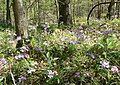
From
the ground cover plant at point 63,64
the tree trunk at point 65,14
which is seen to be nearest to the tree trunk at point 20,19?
the ground cover plant at point 63,64

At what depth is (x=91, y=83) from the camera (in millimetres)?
4164

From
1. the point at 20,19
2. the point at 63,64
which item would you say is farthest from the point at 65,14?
the point at 63,64

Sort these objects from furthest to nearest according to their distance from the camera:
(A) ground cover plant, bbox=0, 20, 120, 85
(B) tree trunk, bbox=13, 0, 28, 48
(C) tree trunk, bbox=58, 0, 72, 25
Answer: (C) tree trunk, bbox=58, 0, 72, 25 → (B) tree trunk, bbox=13, 0, 28, 48 → (A) ground cover plant, bbox=0, 20, 120, 85

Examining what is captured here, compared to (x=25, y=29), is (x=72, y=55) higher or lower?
lower

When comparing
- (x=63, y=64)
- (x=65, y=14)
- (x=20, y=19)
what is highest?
(x=20, y=19)

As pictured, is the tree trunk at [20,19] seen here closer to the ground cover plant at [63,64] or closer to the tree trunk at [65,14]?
the ground cover plant at [63,64]

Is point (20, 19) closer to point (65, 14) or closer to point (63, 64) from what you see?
point (63, 64)

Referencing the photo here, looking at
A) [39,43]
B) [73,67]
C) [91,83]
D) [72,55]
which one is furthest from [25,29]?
[91,83]

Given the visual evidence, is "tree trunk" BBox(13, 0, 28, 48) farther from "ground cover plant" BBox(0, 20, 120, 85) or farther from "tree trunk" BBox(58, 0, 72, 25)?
"tree trunk" BBox(58, 0, 72, 25)

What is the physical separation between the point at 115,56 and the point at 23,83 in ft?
5.18

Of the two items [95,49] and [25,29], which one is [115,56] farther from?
[25,29]

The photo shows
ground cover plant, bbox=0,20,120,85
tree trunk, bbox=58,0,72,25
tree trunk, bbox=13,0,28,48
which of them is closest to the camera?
ground cover plant, bbox=0,20,120,85

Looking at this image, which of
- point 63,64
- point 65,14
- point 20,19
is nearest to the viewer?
point 63,64

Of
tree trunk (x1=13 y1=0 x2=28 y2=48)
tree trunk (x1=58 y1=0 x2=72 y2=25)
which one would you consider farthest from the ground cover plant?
tree trunk (x1=58 y1=0 x2=72 y2=25)
